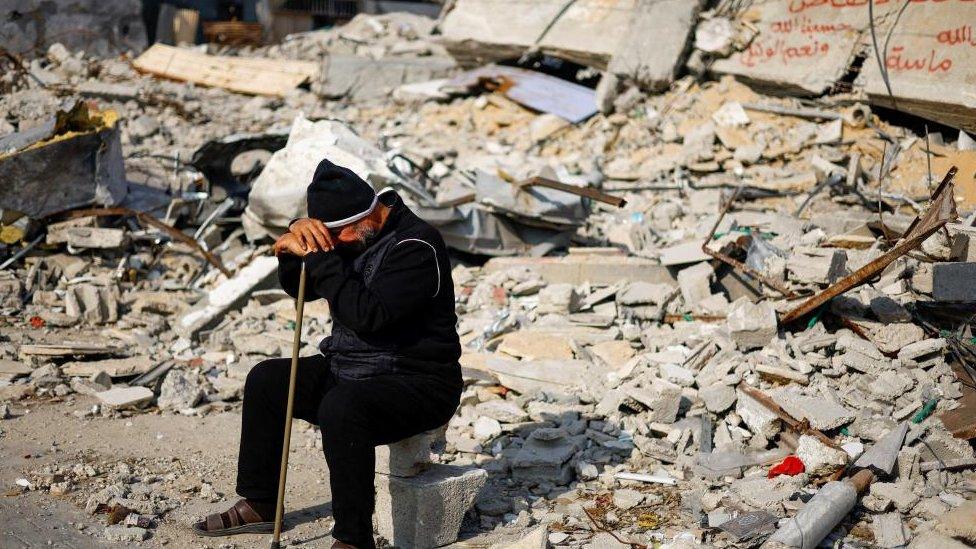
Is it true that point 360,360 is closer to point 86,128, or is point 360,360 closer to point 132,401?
point 132,401

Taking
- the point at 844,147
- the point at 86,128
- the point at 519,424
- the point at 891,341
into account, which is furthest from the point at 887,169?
the point at 86,128

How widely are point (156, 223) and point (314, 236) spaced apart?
191 inches

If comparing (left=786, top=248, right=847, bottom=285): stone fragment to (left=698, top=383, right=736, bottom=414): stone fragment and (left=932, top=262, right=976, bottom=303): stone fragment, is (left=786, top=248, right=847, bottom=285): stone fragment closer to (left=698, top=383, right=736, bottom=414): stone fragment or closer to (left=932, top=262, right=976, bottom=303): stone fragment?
(left=932, top=262, right=976, bottom=303): stone fragment

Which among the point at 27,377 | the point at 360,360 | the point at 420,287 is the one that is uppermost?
the point at 420,287

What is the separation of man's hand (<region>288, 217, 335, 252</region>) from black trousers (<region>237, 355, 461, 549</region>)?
57 cm

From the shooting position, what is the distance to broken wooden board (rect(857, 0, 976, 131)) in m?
8.94

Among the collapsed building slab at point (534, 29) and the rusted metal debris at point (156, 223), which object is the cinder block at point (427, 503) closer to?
the rusted metal debris at point (156, 223)

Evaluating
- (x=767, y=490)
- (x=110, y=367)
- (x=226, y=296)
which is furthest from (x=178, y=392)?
(x=767, y=490)

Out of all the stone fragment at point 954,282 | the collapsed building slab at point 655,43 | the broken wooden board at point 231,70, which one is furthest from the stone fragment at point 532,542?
the broken wooden board at point 231,70

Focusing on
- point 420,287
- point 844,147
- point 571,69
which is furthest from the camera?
point 571,69

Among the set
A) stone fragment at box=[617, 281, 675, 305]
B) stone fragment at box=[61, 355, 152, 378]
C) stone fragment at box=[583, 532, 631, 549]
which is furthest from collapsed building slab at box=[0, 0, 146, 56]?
stone fragment at box=[583, 532, 631, 549]

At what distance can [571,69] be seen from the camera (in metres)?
14.6

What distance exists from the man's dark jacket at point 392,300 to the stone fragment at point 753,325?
2691mm

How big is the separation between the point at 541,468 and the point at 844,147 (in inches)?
271
